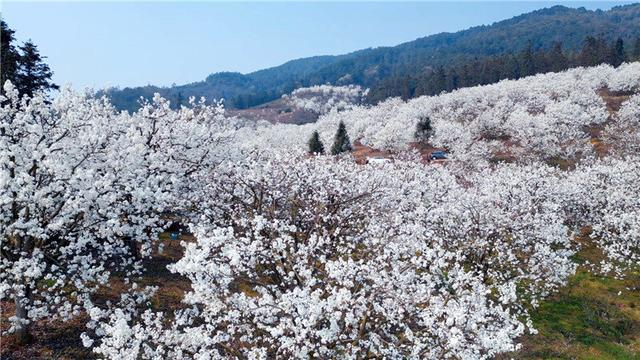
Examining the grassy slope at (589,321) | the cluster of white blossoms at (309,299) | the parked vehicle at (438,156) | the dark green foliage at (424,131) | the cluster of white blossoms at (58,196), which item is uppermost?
the cluster of white blossoms at (58,196)

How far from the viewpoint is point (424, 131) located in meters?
101

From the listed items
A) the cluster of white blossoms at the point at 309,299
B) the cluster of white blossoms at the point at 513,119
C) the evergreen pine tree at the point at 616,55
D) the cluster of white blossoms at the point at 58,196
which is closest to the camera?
the cluster of white blossoms at the point at 309,299

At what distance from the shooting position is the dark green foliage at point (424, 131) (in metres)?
Answer: 101

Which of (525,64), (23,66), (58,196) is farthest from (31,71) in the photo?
(525,64)

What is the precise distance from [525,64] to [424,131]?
62460mm

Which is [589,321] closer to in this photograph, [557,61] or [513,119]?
[513,119]

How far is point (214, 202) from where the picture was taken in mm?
23047

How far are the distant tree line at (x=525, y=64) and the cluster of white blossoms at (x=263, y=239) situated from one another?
103428 millimetres

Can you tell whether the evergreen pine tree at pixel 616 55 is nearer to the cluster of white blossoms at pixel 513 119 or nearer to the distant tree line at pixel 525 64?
the distant tree line at pixel 525 64

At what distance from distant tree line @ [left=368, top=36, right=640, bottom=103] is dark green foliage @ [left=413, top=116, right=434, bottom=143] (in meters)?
57.9

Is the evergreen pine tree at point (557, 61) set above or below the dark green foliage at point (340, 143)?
above

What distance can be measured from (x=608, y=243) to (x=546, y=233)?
58.2 ft

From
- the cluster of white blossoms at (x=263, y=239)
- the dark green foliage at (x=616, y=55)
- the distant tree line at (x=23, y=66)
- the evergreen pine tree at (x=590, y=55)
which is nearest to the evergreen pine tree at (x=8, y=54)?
the distant tree line at (x=23, y=66)

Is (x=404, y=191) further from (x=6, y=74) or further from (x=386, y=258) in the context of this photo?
(x=6, y=74)
